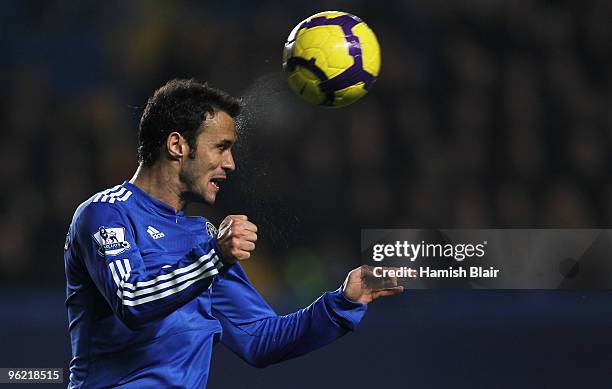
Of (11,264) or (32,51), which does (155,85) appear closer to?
(32,51)

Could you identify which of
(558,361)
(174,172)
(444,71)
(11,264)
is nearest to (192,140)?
(174,172)

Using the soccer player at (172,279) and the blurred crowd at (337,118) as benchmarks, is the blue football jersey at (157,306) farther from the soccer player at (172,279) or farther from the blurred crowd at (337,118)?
the blurred crowd at (337,118)

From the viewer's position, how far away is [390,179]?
7129 millimetres

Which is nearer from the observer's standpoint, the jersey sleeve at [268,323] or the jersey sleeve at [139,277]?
the jersey sleeve at [139,277]

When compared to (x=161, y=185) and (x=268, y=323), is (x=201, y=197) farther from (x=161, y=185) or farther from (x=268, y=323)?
(x=268, y=323)

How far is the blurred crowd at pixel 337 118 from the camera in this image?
22.2ft

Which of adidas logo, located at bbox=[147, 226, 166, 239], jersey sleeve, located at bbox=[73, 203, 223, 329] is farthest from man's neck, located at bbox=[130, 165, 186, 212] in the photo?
jersey sleeve, located at bbox=[73, 203, 223, 329]

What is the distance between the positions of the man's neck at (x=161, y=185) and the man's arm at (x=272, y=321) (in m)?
0.39

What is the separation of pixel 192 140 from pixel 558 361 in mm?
3132

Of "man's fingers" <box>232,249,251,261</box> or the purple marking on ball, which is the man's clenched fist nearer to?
"man's fingers" <box>232,249,251,261</box>

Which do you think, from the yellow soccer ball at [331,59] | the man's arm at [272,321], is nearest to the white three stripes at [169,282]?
the man's arm at [272,321]

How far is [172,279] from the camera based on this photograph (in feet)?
8.29

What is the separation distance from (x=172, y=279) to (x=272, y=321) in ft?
2.65

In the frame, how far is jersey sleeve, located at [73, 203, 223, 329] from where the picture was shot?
2518mm
